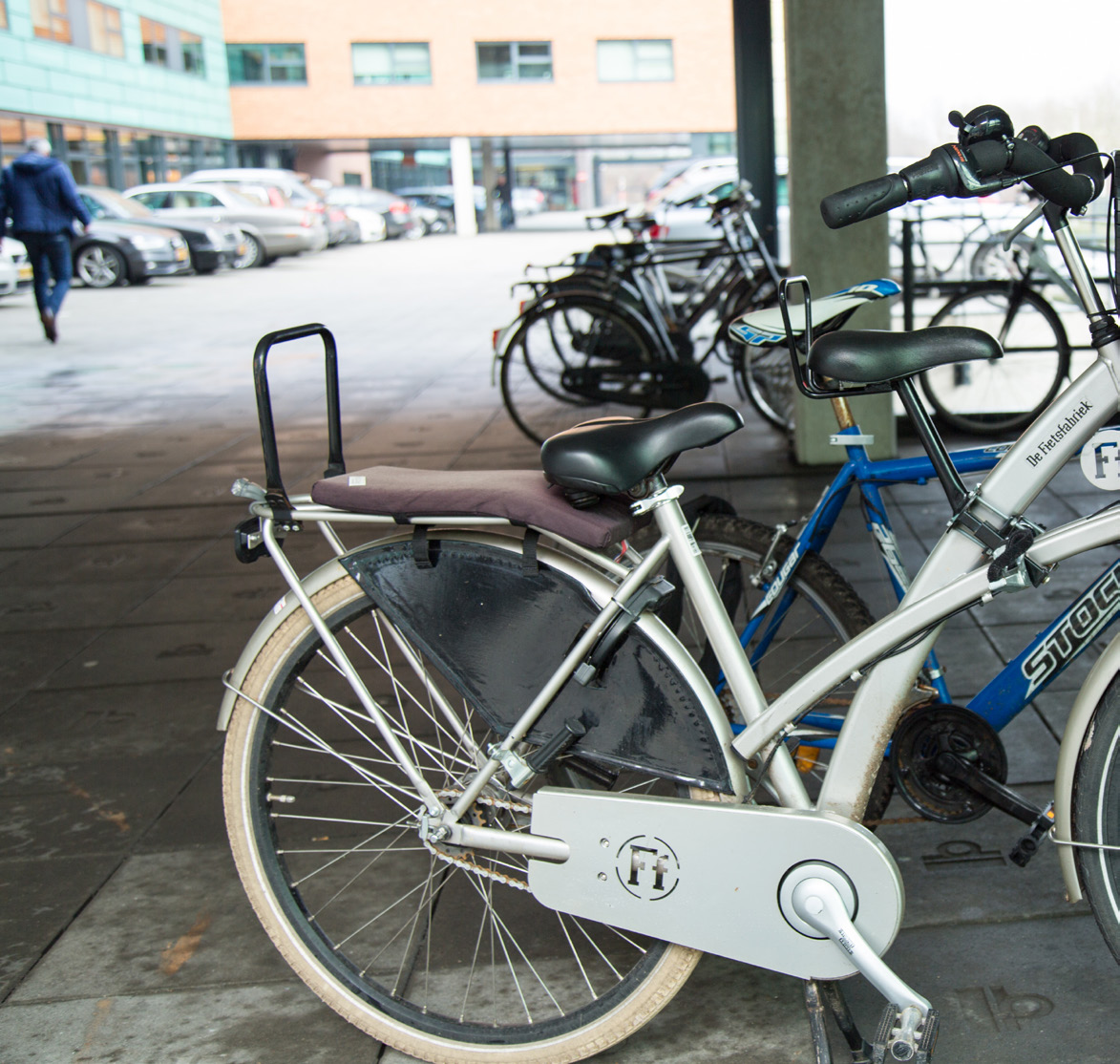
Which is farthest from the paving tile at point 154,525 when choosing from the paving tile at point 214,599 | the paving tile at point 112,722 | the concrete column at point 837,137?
the concrete column at point 837,137

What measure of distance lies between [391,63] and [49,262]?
1054 inches

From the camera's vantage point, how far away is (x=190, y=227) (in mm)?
20438

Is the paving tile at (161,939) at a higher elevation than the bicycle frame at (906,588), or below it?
below

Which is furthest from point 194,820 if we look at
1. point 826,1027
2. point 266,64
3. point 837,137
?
point 266,64

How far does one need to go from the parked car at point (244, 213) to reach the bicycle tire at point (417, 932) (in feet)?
68.5

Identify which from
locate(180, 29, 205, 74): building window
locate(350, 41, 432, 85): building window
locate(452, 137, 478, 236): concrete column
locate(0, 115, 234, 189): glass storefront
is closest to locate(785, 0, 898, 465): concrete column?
locate(0, 115, 234, 189): glass storefront

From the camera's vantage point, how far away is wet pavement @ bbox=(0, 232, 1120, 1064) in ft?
7.30

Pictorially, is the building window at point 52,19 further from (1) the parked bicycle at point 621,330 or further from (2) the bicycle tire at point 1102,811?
(2) the bicycle tire at point 1102,811

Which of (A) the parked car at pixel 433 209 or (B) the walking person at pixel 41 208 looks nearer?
(B) the walking person at pixel 41 208

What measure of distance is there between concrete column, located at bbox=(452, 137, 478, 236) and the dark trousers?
78.4ft

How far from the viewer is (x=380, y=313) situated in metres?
14.5

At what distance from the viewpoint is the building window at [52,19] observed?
83.9 ft

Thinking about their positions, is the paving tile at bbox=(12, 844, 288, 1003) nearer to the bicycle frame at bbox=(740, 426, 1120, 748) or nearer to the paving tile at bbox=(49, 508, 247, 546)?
the bicycle frame at bbox=(740, 426, 1120, 748)

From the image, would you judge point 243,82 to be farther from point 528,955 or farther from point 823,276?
point 528,955
